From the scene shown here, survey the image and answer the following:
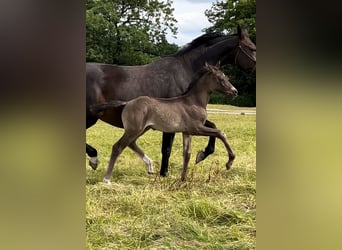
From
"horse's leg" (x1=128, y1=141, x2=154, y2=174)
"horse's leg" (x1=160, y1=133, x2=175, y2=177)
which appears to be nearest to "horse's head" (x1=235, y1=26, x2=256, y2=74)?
"horse's leg" (x1=160, y1=133, x2=175, y2=177)

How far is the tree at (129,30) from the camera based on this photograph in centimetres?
142

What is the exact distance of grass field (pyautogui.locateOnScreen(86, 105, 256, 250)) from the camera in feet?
4.39

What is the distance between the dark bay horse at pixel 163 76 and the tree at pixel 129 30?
36 mm

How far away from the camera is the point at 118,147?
1476 mm

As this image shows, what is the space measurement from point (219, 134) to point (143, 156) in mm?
286

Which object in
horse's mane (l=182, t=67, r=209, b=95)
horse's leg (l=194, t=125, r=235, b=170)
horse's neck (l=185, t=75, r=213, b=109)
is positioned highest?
horse's mane (l=182, t=67, r=209, b=95)

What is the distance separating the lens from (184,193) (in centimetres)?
145

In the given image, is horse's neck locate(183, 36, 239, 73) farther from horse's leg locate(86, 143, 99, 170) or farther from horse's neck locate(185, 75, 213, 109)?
horse's leg locate(86, 143, 99, 170)

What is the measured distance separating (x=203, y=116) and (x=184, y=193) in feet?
0.94
